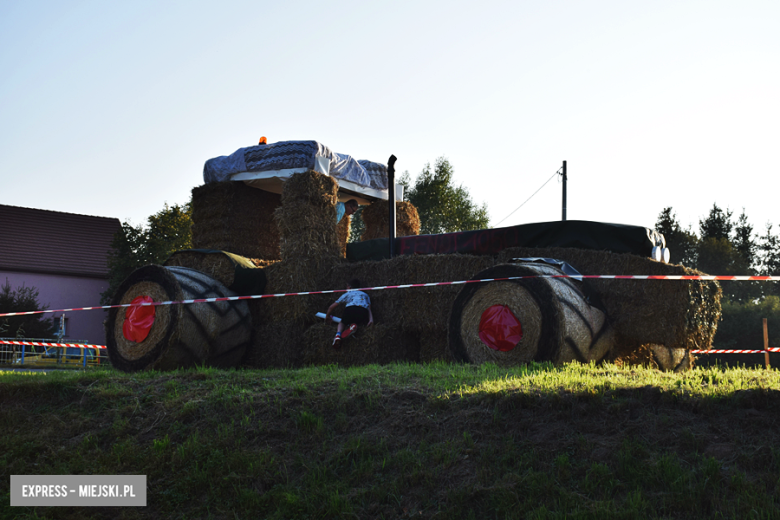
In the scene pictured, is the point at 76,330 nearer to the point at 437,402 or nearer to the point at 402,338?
the point at 402,338

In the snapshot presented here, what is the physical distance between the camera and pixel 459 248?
941cm

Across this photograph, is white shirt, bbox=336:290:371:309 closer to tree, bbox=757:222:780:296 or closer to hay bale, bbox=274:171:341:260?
hay bale, bbox=274:171:341:260

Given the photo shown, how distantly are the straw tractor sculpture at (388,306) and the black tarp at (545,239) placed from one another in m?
0.15

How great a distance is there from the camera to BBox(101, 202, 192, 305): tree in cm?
2903

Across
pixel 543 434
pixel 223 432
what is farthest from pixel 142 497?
pixel 543 434

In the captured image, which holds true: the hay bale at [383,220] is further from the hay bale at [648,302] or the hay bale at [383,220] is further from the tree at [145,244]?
the tree at [145,244]

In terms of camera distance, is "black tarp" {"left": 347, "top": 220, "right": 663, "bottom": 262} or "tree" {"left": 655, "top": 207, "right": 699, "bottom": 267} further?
"tree" {"left": 655, "top": 207, "right": 699, "bottom": 267}

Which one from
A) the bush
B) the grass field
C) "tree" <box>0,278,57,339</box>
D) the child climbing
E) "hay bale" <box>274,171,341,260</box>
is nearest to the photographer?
the grass field

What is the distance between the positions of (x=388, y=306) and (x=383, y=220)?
454 cm

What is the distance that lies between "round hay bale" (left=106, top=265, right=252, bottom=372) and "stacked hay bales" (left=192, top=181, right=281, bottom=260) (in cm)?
262

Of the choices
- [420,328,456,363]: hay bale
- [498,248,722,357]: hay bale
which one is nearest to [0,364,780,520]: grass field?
[498,248,722,357]: hay bale

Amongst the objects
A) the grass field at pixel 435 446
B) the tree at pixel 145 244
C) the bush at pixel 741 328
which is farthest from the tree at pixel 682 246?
the grass field at pixel 435 446

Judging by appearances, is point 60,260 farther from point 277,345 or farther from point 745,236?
point 745,236

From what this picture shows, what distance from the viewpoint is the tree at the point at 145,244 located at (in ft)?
95.2
